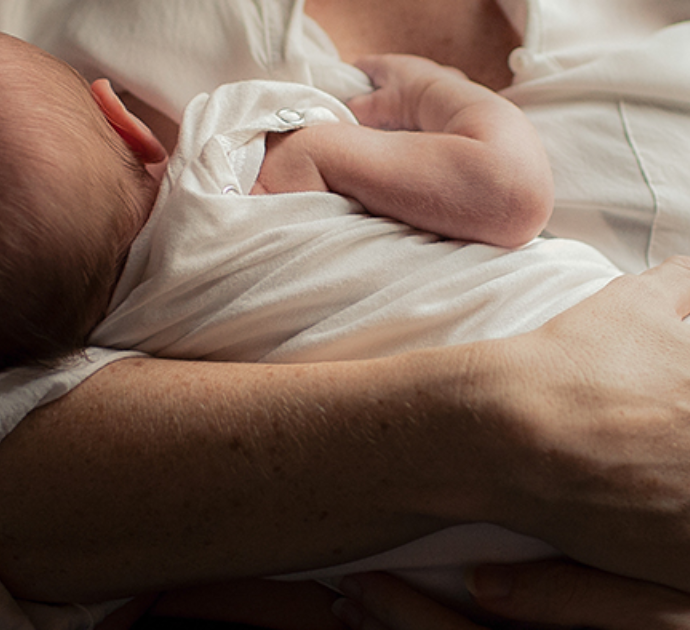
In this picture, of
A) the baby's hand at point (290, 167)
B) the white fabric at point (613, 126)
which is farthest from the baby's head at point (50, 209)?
the white fabric at point (613, 126)

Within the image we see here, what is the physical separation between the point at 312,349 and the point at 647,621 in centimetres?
55

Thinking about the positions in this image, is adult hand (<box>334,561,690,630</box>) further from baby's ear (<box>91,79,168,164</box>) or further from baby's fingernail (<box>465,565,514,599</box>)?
baby's ear (<box>91,79,168,164</box>)

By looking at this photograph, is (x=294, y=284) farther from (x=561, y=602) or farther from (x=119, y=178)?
(x=561, y=602)

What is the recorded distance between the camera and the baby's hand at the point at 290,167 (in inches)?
33.3

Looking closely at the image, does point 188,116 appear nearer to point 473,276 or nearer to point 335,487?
point 473,276

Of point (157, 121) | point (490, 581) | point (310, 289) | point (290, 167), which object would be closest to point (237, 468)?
point (310, 289)

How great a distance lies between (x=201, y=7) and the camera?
1.03 metres

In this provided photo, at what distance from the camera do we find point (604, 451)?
0.61 meters

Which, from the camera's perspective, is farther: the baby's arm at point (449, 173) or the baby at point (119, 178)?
the baby's arm at point (449, 173)

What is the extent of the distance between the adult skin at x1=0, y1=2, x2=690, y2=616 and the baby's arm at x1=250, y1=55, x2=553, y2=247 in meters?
0.24

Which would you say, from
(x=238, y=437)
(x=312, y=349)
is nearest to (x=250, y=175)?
(x=312, y=349)

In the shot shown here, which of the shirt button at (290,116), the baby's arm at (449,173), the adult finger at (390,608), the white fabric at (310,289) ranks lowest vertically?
the adult finger at (390,608)

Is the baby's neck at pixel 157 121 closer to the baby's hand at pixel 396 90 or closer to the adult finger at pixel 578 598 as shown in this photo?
the baby's hand at pixel 396 90

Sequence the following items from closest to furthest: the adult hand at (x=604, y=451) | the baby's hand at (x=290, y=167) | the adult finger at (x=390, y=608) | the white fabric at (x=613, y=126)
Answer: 1. the adult hand at (x=604, y=451)
2. the adult finger at (x=390, y=608)
3. the baby's hand at (x=290, y=167)
4. the white fabric at (x=613, y=126)
